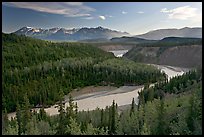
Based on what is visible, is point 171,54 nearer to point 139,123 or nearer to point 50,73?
point 50,73

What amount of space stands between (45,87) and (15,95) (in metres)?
5.26

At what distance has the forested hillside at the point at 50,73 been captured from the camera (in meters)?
41.9

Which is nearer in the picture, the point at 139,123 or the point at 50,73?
the point at 139,123

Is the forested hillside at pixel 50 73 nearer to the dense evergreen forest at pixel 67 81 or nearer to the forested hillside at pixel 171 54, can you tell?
the dense evergreen forest at pixel 67 81

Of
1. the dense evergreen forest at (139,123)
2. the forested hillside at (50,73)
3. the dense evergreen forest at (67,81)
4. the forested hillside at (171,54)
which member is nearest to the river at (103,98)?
the dense evergreen forest at (67,81)

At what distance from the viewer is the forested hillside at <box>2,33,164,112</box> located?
41.9 m

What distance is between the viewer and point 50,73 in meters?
52.7

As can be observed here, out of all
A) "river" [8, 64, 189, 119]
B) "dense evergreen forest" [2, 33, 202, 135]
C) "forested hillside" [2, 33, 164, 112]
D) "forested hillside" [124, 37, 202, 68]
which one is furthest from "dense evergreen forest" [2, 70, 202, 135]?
"forested hillside" [124, 37, 202, 68]

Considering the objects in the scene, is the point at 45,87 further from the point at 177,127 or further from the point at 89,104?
the point at 177,127

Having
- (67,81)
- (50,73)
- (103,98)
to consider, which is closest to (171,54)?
(67,81)

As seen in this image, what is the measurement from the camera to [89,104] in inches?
1554

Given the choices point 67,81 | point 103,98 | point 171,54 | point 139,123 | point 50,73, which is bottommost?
point 103,98

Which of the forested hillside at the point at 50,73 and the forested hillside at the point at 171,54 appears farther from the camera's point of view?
the forested hillside at the point at 171,54

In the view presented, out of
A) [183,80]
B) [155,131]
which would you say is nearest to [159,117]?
[155,131]
